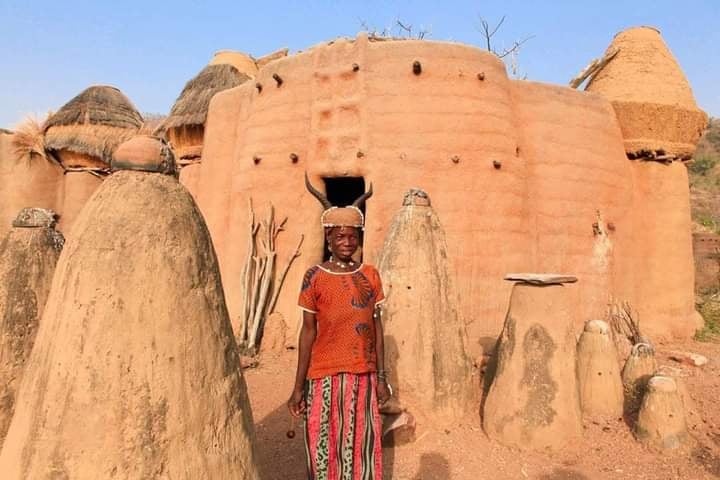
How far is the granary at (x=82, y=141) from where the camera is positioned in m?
11.4

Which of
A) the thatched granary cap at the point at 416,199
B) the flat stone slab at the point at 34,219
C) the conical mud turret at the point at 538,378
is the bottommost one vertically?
the conical mud turret at the point at 538,378

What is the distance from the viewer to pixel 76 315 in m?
1.79

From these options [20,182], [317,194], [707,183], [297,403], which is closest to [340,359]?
[297,403]

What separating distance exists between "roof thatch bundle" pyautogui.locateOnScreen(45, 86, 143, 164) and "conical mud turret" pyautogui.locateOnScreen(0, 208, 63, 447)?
29.7 ft

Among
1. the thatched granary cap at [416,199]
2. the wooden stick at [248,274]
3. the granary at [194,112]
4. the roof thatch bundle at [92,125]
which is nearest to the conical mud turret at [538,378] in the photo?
the thatched granary cap at [416,199]

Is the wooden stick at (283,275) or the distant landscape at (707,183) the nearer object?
the wooden stick at (283,275)

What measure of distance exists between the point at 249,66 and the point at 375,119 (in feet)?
20.5

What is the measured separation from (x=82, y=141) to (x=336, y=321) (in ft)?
35.8

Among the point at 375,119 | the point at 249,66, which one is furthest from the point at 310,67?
the point at 249,66

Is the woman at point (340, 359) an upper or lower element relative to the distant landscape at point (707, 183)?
lower

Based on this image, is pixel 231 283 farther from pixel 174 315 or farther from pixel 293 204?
pixel 174 315

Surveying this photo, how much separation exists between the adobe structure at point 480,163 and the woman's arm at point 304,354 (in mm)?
3852

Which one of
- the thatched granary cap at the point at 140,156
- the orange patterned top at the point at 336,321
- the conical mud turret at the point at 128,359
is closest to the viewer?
the conical mud turret at the point at 128,359

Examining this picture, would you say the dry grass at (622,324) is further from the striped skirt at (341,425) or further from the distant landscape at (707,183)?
the distant landscape at (707,183)
